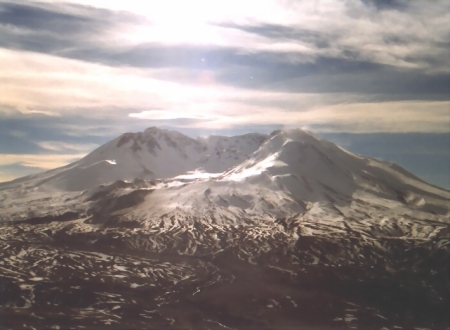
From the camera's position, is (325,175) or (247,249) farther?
(325,175)

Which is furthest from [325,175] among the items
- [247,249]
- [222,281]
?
[222,281]

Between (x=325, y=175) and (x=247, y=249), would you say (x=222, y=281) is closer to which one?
(x=247, y=249)

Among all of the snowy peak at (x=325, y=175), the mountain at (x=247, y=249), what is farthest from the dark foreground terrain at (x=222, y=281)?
the snowy peak at (x=325, y=175)

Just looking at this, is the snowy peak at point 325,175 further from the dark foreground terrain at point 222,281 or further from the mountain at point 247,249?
the dark foreground terrain at point 222,281

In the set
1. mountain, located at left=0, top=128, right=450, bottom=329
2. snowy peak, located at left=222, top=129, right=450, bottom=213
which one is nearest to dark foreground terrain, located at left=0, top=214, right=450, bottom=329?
mountain, located at left=0, top=128, right=450, bottom=329

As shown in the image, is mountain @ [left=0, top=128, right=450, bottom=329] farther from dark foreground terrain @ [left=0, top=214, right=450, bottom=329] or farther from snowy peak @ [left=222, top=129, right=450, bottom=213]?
snowy peak @ [left=222, top=129, right=450, bottom=213]

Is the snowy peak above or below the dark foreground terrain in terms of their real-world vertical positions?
above

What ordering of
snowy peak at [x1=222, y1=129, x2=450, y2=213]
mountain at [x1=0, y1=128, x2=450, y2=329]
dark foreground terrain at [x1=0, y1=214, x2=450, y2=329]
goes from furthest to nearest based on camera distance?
snowy peak at [x1=222, y1=129, x2=450, y2=213] < mountain at [x1=0, y1=128, x2=450, y2=329] < dark foreground terrain at [x1=0, y1=214, x2=450, y2=329]

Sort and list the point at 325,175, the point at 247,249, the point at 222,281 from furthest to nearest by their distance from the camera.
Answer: the point at 325,175, the point at 247,249, the point at 222,281

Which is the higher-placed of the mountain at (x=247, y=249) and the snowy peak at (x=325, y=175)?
the snowy peak at (x=325, y=175)
